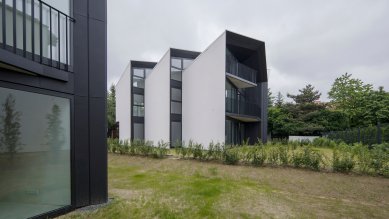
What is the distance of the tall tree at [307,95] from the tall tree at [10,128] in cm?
3883

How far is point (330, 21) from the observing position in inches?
566

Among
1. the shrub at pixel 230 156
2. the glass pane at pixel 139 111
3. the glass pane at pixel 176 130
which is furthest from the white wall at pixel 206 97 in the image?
the glass pane at pixel 139 111

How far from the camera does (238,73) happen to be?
1714 centimetres

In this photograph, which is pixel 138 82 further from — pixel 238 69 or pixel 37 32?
pixel 37 32

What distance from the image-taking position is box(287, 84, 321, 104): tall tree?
1428 inches

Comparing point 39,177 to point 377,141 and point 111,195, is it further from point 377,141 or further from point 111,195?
point 377,141

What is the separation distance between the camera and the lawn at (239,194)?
15.2 ft

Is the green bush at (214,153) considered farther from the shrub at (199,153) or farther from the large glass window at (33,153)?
the large glass window at (33,153)

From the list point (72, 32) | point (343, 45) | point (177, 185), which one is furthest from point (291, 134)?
point (72, 32)

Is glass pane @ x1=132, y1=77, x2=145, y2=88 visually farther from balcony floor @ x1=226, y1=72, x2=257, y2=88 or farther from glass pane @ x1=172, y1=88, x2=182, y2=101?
balcony floor @ x1=226, y1=72, x2=257, y2=88

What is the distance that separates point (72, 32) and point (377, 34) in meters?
23.2

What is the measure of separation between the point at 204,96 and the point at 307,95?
2747 cm

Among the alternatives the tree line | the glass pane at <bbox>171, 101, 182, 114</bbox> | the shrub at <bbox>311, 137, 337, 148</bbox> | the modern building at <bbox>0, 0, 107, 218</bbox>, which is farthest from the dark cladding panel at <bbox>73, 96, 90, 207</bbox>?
the tree line

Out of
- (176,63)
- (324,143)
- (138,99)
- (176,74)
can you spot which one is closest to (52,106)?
(176,74)
